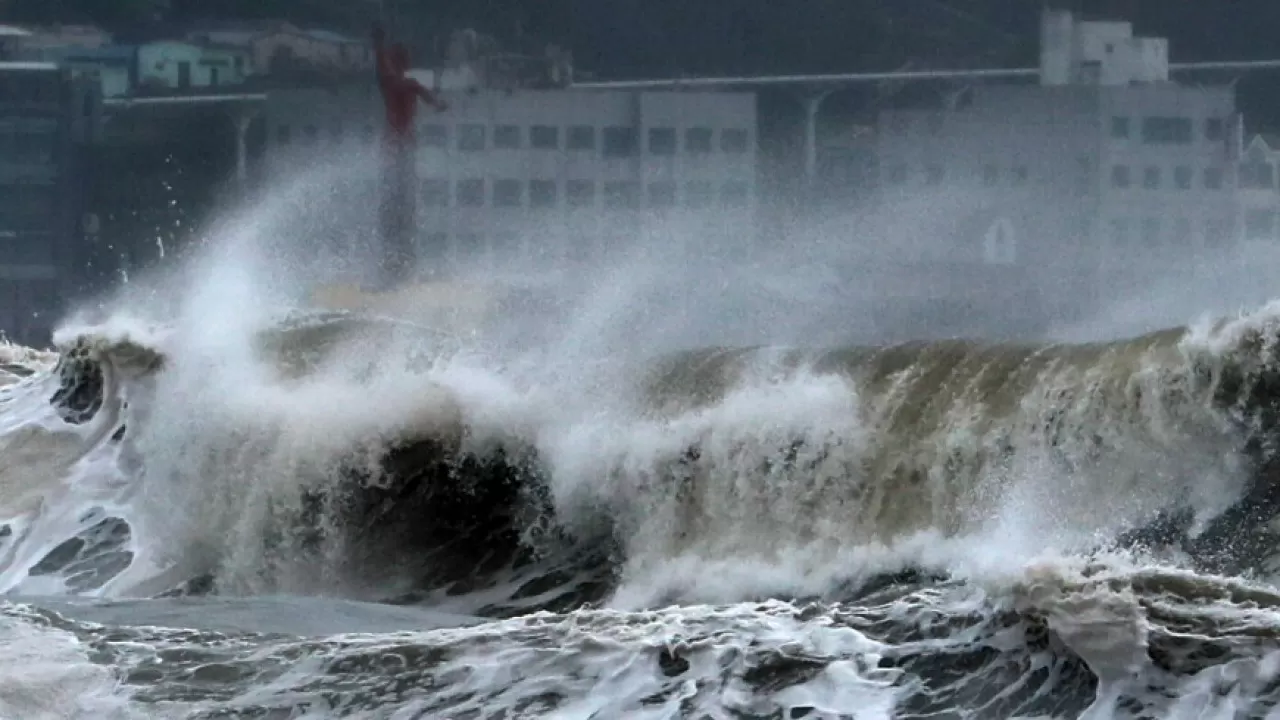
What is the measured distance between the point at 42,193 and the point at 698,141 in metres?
15.5

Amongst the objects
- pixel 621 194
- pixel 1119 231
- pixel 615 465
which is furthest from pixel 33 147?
pixel 615 465

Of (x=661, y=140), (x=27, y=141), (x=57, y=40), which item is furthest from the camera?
(x=57, y=40)

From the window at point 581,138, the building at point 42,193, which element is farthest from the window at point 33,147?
the window at point 581,138

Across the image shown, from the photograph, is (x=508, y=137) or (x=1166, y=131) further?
(x=508, y=137)

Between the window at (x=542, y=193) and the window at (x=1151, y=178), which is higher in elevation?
the window at (x=542, y=193)

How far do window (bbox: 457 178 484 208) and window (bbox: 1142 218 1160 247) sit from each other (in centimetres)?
1378

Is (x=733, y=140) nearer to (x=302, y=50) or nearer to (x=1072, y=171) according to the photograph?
(x=1072, y=171)

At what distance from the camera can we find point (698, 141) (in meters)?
37.2

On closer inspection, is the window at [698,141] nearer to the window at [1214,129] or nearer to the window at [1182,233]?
the window at [1214,129]

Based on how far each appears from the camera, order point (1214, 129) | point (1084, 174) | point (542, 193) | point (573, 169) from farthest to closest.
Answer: point (573, 169) < point (542, 193) < point (1084, 174) < point (1214, 129)

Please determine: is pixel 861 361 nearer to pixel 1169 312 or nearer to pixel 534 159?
pixel 1169 312

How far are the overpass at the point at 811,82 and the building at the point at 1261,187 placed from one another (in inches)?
191

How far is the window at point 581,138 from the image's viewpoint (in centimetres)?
3650

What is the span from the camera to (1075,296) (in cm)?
2359
